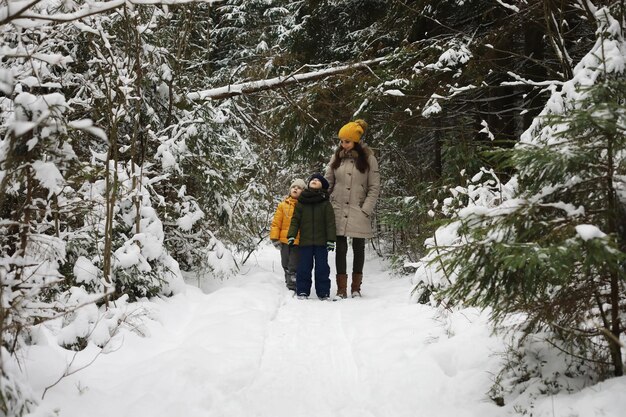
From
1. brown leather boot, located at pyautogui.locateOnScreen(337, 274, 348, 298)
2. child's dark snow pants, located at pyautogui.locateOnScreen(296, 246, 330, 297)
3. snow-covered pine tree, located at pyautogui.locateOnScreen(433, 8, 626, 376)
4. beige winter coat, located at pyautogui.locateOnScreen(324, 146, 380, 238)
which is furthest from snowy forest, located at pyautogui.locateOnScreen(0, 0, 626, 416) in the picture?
brown leather boot, located at pyautogui.locateOnScreen(337, 274, 348, 298)

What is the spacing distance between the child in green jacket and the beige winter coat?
195 mm

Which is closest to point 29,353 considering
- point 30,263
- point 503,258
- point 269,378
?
point 30,263

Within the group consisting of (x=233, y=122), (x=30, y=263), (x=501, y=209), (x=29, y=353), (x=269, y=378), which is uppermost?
(x=233, y=122)

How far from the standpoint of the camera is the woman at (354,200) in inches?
276

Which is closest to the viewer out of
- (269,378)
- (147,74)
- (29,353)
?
(29,353)

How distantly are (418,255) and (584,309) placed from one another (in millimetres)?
6182

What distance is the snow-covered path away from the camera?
3102 millimetres

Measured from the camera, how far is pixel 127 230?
5809 mm

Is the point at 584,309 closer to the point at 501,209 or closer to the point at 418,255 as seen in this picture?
the point at 501,209

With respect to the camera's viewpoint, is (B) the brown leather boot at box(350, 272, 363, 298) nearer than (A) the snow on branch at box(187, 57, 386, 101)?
Yes

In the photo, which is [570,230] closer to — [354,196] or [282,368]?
[282,368]

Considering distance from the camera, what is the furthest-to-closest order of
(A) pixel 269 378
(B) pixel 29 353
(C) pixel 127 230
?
(C) pixel 127 230
(A) pixel 269 378
(B) pixel 29 353

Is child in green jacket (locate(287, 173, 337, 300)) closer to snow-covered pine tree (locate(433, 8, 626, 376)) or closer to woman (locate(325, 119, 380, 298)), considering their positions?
woman (locate(325, 119, 380, 298))

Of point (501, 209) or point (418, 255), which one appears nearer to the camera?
point (501, 209)
